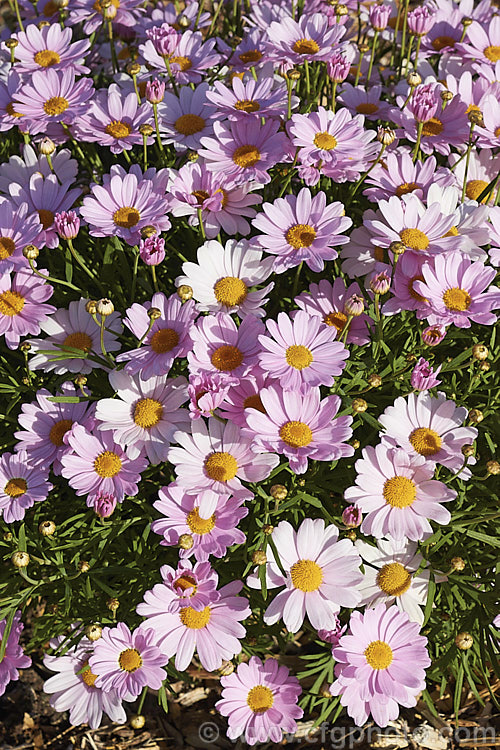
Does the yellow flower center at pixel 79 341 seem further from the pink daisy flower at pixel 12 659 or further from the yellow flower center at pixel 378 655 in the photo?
the yellow flower center at pixel 378 655

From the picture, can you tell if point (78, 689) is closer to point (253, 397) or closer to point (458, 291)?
point (253, 397)

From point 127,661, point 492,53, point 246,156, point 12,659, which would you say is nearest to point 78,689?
point 12,659

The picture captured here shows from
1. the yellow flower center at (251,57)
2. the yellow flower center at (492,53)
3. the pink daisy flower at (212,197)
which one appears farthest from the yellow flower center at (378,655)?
the yellow flower center at (492,53)

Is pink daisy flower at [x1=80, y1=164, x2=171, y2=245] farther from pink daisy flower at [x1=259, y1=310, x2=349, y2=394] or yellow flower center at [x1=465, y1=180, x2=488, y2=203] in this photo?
yellow flower center at [x1=465, y1=180, x2=488, y2=203]

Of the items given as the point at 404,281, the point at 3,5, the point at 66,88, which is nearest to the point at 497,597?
the point at 404,281

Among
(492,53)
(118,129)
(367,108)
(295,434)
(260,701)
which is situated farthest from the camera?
(492,53)

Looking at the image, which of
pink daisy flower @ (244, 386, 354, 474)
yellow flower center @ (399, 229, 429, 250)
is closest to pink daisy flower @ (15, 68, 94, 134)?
yellow flower center @ (399, 229, 429, 250)
